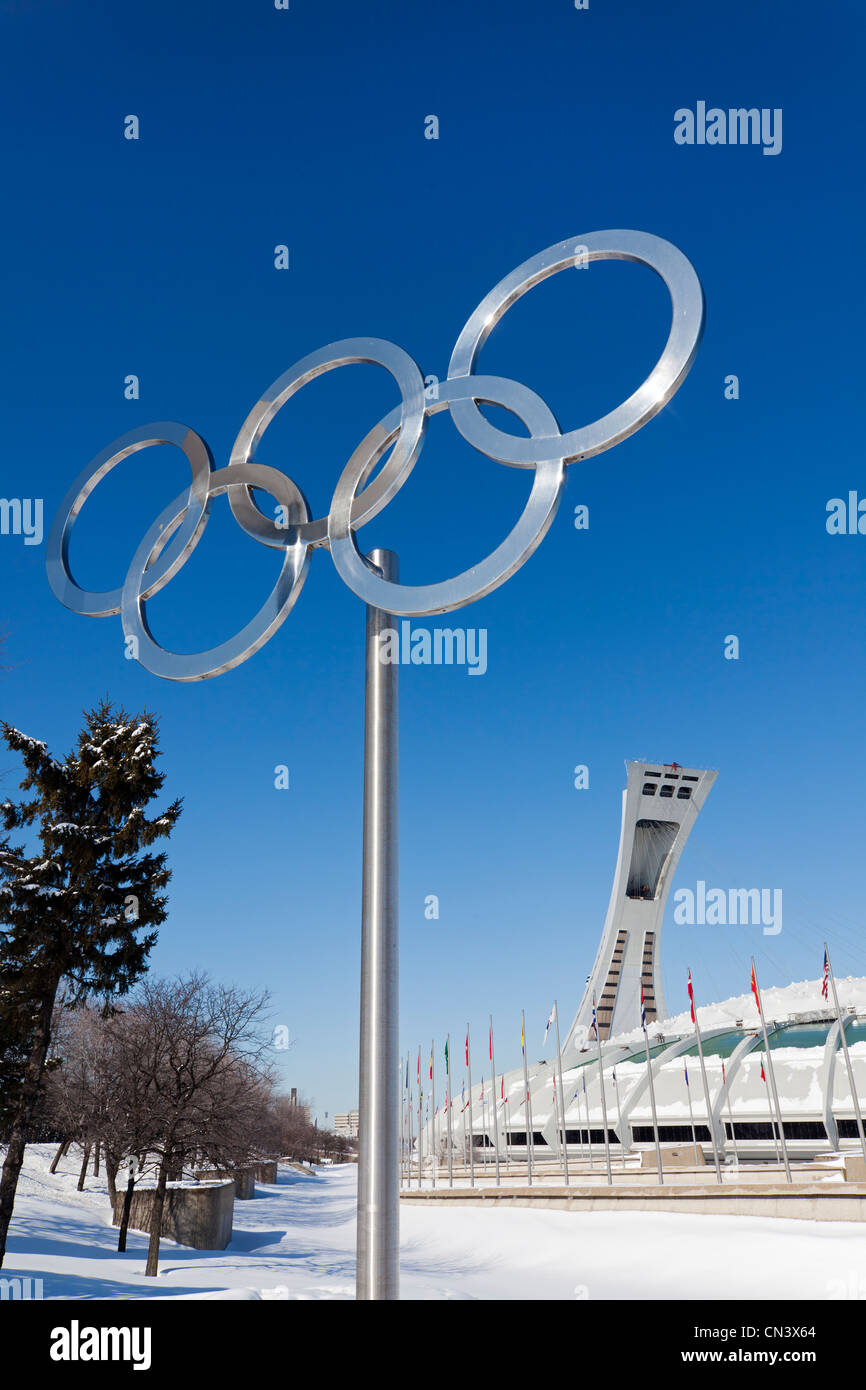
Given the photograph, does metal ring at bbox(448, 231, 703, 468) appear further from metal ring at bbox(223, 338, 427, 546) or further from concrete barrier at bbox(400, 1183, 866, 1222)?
concrete barrier at bbox(400, 1183, 866, 1222)

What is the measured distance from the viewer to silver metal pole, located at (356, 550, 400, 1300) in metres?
8.60

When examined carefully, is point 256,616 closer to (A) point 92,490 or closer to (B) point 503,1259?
(A) point 92,490

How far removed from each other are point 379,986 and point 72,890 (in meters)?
15.3

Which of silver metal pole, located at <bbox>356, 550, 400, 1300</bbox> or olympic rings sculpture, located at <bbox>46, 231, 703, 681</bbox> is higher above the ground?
olympic rings sculpture, located at <bbox>46, 231, 703, 681</bbox>

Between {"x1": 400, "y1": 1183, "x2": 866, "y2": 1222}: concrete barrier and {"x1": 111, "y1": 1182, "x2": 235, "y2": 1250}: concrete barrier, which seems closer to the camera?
{"x1": 400, "y1": 1183, "x2": 866, "y2": 1222}: concrete barrier

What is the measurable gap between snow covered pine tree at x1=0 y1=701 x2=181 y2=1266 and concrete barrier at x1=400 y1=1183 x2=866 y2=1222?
15.6m

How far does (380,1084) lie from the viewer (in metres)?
8.88

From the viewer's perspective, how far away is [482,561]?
852 cm

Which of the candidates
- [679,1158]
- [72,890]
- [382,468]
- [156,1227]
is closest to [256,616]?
[382,468]

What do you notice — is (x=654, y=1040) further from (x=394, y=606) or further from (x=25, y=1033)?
(x=394, y=606)

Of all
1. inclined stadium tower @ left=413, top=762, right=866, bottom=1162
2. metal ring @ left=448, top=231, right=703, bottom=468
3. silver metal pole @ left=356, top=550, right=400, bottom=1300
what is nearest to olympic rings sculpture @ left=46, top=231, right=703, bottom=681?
metal ring @ left=448, top=231, right=703, bottom=468

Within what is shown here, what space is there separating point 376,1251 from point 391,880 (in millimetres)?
3269
